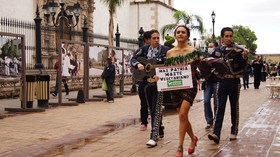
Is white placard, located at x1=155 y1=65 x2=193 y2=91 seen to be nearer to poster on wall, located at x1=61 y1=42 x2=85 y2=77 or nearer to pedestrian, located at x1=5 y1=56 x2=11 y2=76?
pedestrian, located at x1=5 y1=56 x2=11 y2=76

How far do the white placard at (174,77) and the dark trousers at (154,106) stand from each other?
20.5 inches

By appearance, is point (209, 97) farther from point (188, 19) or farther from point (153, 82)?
point (188, 19)

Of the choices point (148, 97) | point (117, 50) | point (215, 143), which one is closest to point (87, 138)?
point (148, 97)

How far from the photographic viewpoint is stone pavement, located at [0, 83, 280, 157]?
273 inches

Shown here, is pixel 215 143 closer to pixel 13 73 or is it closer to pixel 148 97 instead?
pixel 148 97

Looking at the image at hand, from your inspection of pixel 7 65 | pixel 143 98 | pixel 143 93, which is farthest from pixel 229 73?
pixel 7 65

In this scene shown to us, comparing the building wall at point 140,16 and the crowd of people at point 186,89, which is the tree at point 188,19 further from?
the crowd of people at point 186,89

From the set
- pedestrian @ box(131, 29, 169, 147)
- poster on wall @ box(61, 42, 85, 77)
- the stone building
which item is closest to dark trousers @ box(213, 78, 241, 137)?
pedestrian @ box(131, 29, 169, 147)

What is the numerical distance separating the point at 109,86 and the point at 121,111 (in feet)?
10.5

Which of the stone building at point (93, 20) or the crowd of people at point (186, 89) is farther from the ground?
the stone building at point (93, 20)

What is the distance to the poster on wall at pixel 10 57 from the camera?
38.4 feet

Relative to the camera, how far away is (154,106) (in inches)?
Result: 305

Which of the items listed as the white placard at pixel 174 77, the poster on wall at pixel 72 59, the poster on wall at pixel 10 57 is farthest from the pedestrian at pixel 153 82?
the poster on wall at pixel 72 59

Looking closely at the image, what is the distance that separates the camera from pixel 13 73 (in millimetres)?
12156
